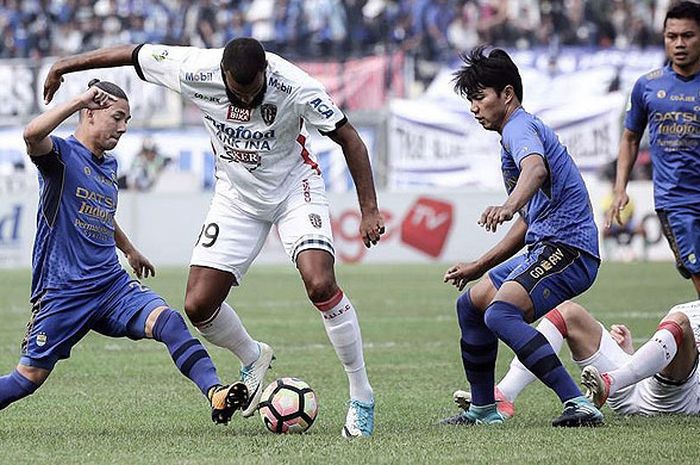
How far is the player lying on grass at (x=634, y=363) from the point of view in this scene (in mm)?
7090

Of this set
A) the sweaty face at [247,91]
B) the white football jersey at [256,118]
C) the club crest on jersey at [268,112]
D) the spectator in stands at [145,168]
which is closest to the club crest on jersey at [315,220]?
the white football jersey at [256,118]

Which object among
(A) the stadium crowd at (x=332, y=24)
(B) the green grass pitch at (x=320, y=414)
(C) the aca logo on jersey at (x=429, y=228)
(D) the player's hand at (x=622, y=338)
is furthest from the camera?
(A) the stadium crowd at (x=332, y=24)

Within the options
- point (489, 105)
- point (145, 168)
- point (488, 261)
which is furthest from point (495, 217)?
point (145, 168)

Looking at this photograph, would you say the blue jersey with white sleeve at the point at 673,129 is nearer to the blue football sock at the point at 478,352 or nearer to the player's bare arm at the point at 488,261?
the player's bare arm at the point at 488,261

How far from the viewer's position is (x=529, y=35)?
2923 cm

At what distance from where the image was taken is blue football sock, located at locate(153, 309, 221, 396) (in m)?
6.95

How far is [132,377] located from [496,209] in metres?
4.30

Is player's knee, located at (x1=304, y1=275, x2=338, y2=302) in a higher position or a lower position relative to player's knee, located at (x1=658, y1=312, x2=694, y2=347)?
higher

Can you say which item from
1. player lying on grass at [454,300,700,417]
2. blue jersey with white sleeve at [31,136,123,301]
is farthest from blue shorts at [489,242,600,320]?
blue jersey with white sleeve at [31,136,123,301]

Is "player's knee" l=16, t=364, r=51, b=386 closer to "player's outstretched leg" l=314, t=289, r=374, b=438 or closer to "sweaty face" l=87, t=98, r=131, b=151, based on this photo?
"sweaty face" l=87, t=98, r=131, b=151

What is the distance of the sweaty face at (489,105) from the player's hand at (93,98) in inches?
74.3

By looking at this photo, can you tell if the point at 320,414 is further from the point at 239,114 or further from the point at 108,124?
the point at 108,124

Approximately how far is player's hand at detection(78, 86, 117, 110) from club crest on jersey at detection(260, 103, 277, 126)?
2.64 feet

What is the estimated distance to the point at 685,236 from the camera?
28.2 ft
